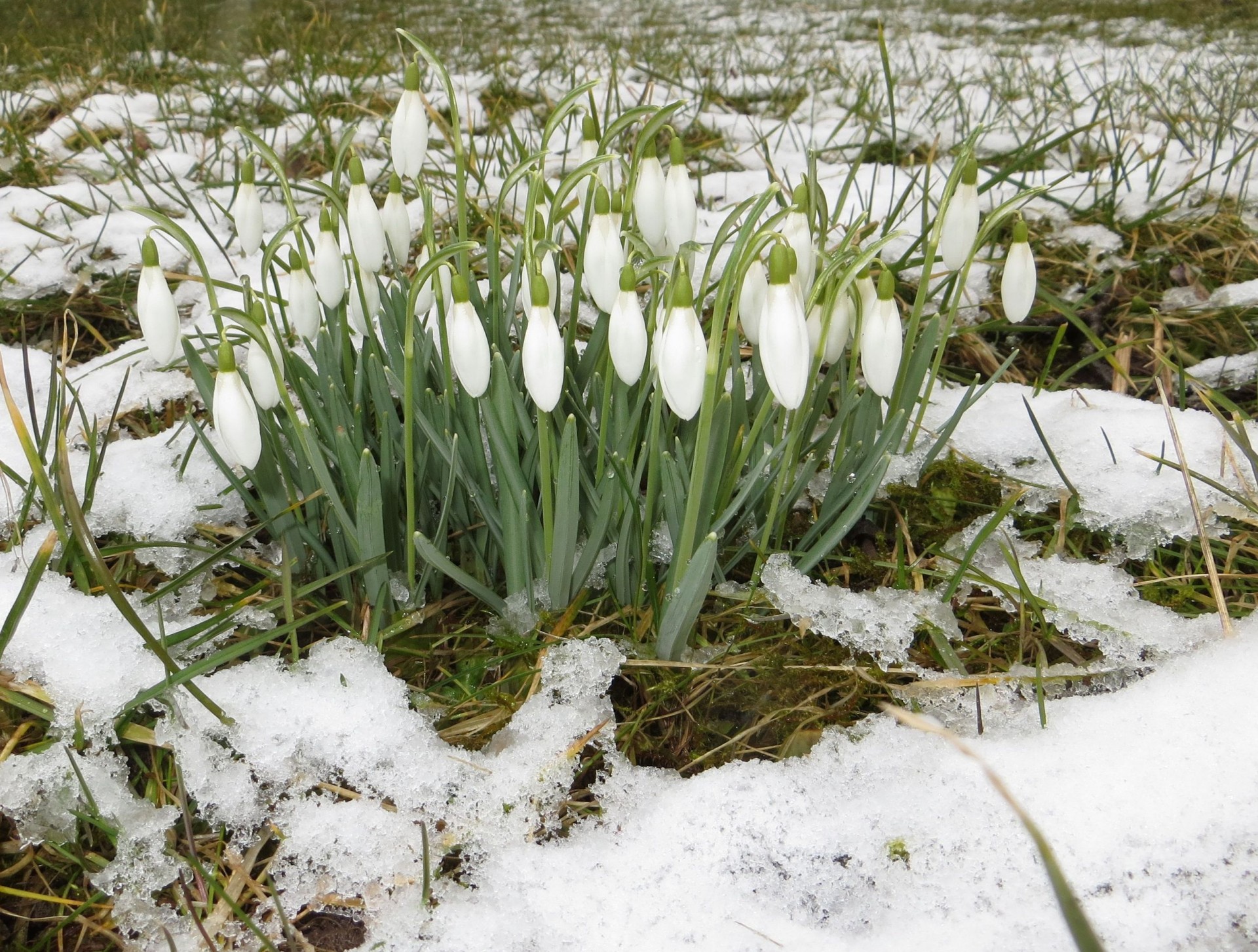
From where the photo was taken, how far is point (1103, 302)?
8.07 ft

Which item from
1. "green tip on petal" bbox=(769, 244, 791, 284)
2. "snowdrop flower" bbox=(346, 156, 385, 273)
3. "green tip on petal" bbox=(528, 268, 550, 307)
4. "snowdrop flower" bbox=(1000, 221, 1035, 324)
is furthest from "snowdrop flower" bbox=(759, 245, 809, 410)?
"snowdrop flower" bbox=(346, 156, 385, 273)

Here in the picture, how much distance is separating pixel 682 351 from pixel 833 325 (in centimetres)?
38

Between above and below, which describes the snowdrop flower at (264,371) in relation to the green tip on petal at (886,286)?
below

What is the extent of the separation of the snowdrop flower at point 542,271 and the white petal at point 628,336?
0.08 meters

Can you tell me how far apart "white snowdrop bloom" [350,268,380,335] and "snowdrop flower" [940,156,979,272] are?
0.86 metres

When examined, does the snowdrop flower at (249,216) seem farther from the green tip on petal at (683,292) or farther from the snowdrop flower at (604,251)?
the green tip on petal at (683,292)

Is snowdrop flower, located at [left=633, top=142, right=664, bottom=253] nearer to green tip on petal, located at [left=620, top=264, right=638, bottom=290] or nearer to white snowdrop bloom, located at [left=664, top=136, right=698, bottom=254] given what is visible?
white snowdrop bloom, located at [left=664, top=136, right=698, bottom=254]

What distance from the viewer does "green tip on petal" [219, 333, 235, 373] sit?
1.15 m

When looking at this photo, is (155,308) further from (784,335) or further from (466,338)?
(784,335)

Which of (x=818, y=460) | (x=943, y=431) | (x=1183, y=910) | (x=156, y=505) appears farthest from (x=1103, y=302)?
(x=156, y=505)

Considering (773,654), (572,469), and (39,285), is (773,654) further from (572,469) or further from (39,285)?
(39,285)

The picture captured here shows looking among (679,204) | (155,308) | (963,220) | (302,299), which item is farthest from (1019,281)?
(155,308)

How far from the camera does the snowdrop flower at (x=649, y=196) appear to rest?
1246 mm

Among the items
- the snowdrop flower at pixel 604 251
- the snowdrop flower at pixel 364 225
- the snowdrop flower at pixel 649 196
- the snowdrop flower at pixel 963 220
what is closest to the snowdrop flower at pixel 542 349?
the snowdrop flower at pixel 604 251
